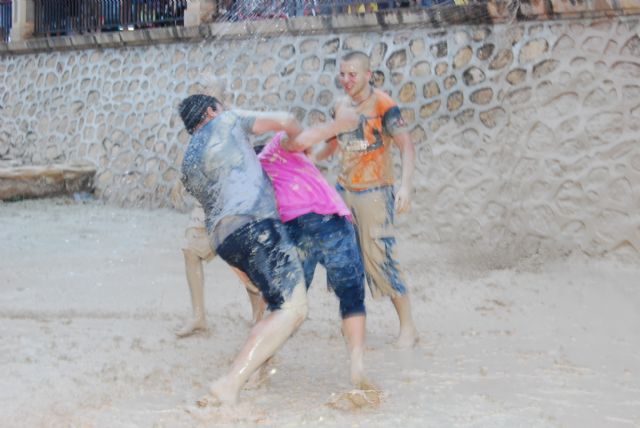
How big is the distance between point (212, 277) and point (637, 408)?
3897 millimetres

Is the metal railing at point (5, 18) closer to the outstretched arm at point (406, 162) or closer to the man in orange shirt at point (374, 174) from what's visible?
the man in orange shirt at point (374, 174)

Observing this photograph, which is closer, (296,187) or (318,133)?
(318,133)

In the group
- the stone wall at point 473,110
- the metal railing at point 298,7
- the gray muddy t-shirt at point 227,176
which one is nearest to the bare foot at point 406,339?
the gray muddy t-shirt at point 227,176

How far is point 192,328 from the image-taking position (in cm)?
491

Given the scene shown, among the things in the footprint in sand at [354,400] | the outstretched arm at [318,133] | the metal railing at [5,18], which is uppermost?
the metal railing at [5,18]

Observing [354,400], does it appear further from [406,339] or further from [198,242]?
[198,242]

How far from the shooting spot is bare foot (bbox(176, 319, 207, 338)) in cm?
487

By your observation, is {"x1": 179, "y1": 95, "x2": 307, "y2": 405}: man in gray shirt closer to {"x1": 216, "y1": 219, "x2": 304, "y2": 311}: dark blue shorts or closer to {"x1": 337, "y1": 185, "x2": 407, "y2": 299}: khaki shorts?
{"x1": 216, "y1": 219, "x2": 304, "y2": 311}: dark blue shorts

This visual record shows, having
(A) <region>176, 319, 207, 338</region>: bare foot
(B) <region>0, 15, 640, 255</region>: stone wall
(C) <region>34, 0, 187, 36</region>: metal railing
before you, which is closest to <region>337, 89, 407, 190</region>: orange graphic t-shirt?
(A) <region>176, 319, 207, 338</region>: bare foot

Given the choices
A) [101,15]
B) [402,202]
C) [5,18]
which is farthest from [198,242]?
[5,18]

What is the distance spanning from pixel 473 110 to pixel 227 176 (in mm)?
4609

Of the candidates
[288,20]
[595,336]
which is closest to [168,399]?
[595,336]

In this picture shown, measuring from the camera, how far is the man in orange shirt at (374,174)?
4535 mm

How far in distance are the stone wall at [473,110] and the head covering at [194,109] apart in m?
4.16
